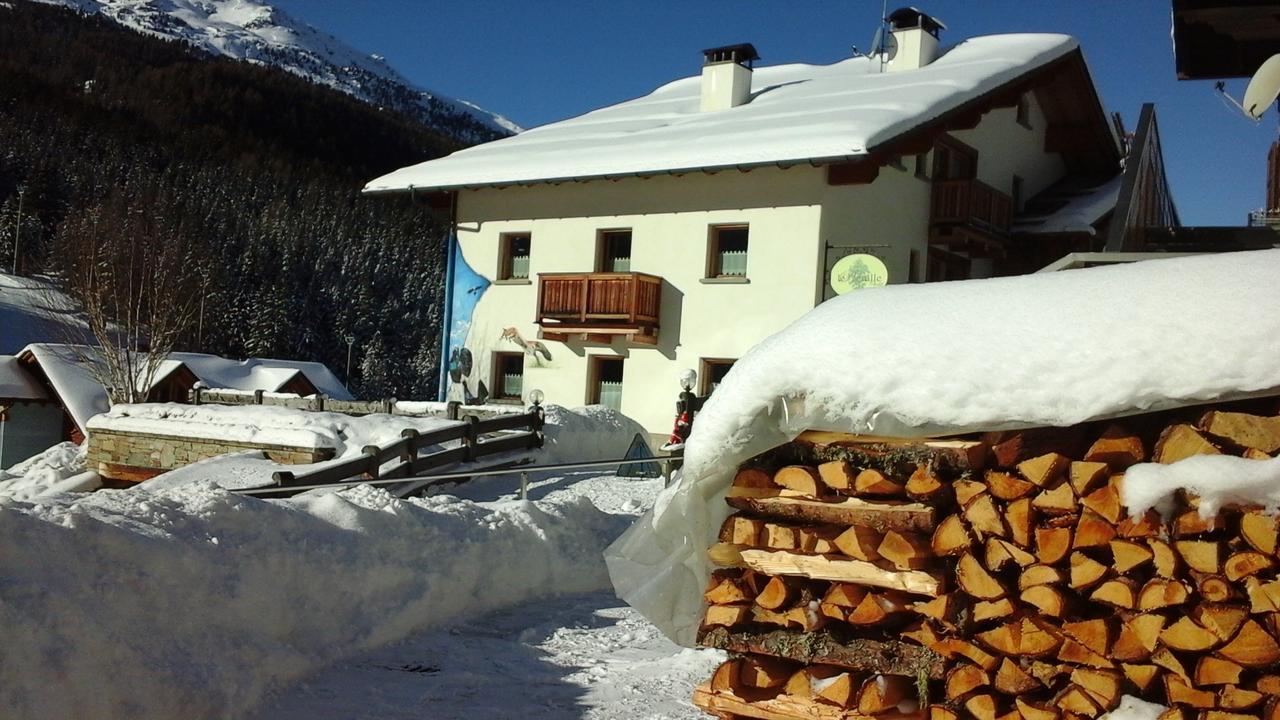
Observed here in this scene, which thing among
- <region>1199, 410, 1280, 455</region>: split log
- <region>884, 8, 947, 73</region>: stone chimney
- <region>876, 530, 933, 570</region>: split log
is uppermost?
<region>884, 8, 947, 73</region>: stone chimney

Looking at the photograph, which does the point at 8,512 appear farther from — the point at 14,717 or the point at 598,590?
the point at 598,590

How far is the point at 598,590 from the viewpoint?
9.55 m

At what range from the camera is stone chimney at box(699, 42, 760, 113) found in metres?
24.9

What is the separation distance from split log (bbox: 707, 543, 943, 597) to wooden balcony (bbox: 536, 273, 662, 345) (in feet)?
55.9

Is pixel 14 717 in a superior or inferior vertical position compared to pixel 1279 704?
inferior

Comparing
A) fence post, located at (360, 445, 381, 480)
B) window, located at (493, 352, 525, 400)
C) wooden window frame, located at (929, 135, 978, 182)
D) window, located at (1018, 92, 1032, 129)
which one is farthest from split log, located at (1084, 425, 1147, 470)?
window, located at (1018, 92, 1032, 129)

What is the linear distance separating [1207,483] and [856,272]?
14.7 meters

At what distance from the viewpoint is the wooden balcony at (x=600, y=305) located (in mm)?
21688

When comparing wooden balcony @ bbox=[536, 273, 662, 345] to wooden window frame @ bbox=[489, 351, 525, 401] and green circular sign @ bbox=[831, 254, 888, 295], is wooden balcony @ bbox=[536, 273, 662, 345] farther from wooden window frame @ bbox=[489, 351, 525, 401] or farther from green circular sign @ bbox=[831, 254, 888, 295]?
green circular sign @ bbox=[831, 254, 888, 295]

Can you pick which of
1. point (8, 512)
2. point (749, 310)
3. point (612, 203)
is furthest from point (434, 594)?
point (612, 203)

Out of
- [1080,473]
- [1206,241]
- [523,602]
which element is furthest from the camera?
[1206,241]

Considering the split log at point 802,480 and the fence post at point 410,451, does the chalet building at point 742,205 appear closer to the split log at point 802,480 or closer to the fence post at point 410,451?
the fence post at point 410,451

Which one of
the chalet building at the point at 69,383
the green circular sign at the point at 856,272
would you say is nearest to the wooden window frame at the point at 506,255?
the chalet building at the point at 69,383

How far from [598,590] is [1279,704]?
660 centimetres
